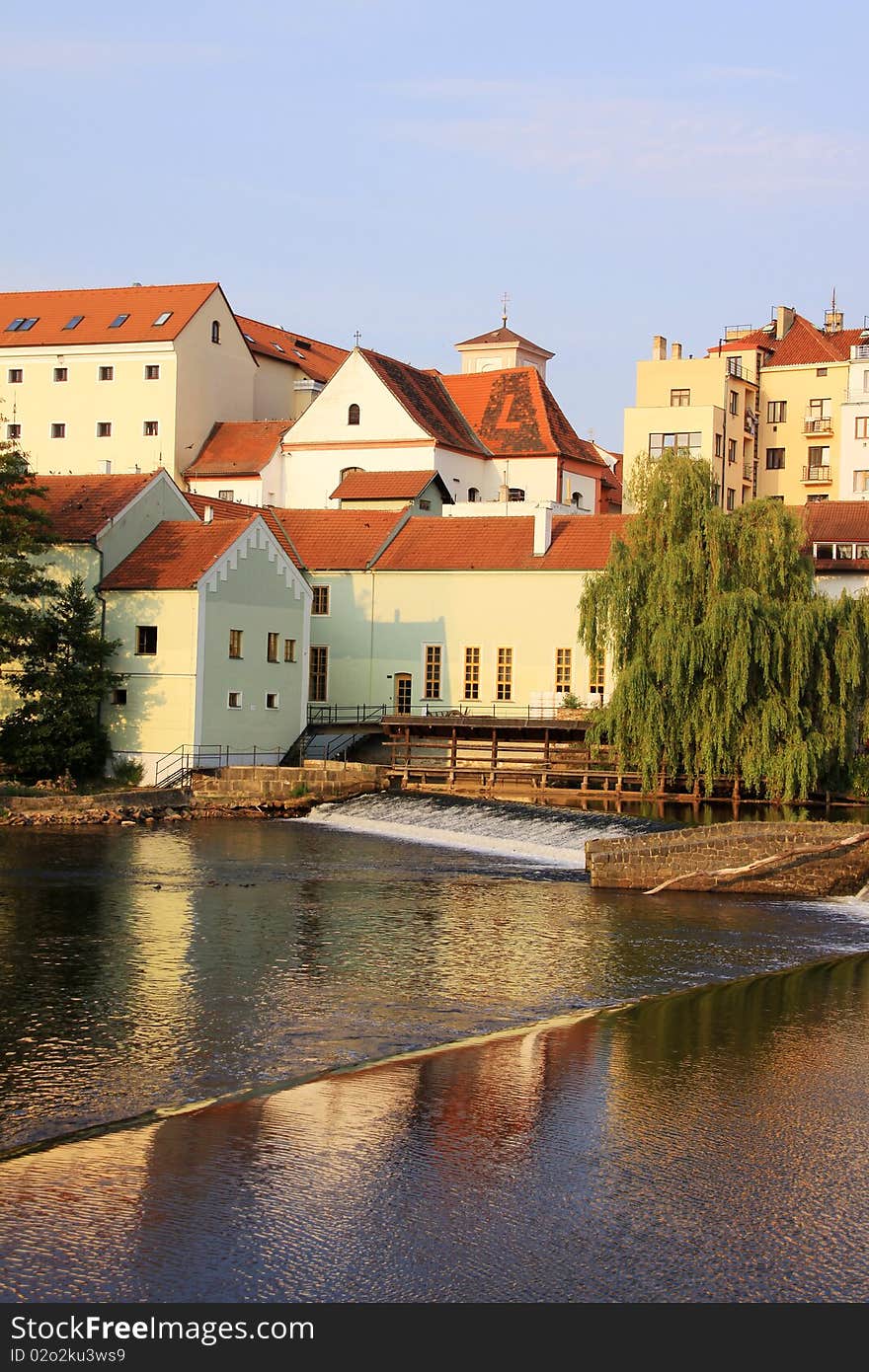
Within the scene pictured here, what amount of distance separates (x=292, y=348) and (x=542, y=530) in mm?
34702

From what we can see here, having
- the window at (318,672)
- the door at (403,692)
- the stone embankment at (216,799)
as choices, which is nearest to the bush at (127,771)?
the stone embankment at (216,799)

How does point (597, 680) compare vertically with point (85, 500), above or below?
below

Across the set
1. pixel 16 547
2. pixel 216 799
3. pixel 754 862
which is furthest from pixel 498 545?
pixel 754 862

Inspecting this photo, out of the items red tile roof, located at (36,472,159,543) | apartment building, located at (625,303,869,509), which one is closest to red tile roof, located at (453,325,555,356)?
apartment building, located at (625,303,869,509)

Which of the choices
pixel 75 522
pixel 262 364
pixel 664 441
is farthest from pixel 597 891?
pixel 262 364

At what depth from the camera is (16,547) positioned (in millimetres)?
40406

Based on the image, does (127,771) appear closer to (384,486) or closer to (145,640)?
(145,640)

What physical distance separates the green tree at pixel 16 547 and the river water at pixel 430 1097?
15207 millimetres

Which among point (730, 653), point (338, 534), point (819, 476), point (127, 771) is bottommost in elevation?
point (127, 771)

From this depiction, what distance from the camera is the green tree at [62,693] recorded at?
4147cm

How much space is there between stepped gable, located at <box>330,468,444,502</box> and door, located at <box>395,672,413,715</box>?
9766mm

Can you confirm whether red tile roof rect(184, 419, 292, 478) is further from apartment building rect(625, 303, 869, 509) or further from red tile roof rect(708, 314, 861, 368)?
red tile roof rect(708, 314, 861, 368)

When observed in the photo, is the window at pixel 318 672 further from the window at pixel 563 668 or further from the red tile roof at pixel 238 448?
the red tile roof at pixel 238 448

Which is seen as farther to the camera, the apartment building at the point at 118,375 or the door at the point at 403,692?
the apartment building at the point at 118,375
